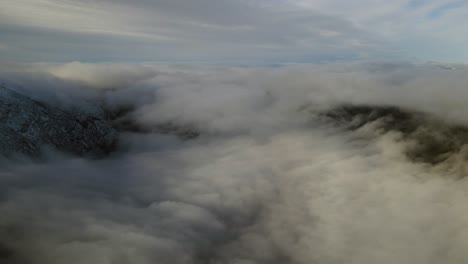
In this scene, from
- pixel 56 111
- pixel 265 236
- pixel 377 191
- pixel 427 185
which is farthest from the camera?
pixel 427 185

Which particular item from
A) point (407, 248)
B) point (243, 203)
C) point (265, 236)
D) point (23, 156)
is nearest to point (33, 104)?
point (23, 156)

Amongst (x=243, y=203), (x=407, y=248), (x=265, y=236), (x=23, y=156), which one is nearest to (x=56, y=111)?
(x=23, y=156)

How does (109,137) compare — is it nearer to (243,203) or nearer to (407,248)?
(243,203)

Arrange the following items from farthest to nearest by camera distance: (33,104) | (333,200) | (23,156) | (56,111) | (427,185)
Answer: (427,185) < (333,200) < (56,111) < (33,104) < (23,156)

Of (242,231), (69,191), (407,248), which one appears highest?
(69,191)

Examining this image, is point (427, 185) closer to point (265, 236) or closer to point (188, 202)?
point (265, 236)

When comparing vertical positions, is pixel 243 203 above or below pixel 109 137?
below

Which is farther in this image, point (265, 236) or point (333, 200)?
point (333, 200)
